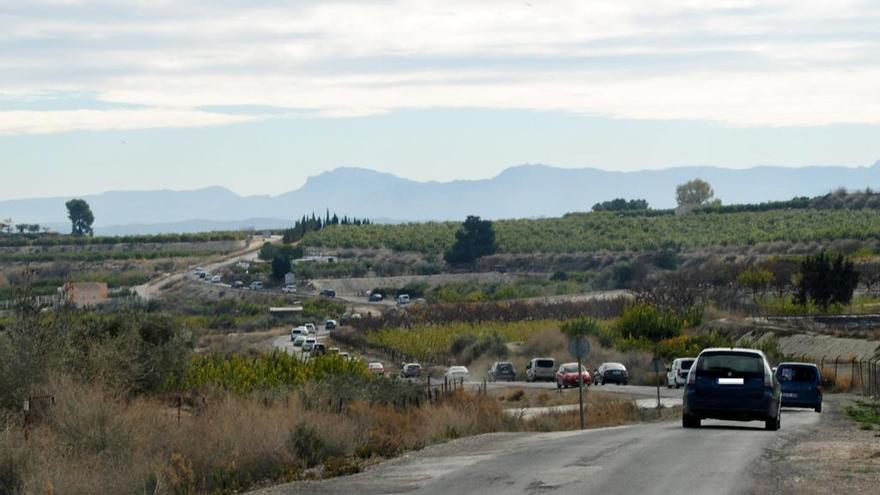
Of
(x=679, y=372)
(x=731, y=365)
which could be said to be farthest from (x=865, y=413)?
(x=679, y=372)

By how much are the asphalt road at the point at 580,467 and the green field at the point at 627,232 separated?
103 m

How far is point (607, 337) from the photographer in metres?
83.2

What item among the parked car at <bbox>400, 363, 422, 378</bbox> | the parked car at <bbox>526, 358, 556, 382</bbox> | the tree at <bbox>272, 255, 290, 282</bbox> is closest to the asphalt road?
the parked car at <bbox>400, 363, 422, 378</bbox>

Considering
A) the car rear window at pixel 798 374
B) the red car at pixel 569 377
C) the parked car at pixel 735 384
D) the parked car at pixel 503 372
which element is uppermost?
the parked car at pixel 735 384

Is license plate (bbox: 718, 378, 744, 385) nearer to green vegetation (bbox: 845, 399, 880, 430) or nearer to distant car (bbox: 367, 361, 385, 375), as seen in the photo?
green vegetation (bbox: 845, 399, 880, 430)

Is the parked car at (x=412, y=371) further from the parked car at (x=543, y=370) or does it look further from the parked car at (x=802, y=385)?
the parked car at (x=802, y=385)

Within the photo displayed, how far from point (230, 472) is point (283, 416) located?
12.8 feet

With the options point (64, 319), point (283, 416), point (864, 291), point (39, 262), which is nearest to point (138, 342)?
point (64, 319)

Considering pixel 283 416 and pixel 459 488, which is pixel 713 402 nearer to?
pixel 283 416

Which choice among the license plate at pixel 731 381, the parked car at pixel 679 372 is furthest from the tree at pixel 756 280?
the license plate at pixel 731 381

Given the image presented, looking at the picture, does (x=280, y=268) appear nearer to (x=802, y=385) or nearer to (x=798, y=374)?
(x=798, y=374)

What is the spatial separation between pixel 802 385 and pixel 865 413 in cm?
307

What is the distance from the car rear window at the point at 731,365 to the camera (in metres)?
29.1

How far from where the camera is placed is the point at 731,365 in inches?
1154
